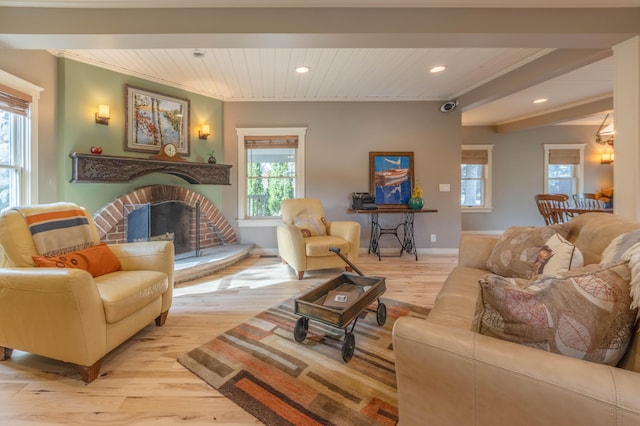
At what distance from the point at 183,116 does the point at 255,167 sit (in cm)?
127

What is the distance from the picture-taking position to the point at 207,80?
384 centimetres

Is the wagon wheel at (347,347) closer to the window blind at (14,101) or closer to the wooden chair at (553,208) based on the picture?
the window blind at (14,101)

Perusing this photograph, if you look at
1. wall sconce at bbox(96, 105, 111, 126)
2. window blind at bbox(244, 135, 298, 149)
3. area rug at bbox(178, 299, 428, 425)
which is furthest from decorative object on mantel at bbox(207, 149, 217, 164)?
area rug at bbox(178, 299, 428, 425)

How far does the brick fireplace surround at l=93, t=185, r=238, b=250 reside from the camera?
3277mm

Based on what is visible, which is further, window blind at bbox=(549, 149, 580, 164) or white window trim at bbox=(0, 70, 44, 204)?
window blind at bbox=(549, 149, 580, 164)

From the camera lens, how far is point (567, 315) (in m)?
0.78

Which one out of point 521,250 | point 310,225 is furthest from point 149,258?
point 521,250

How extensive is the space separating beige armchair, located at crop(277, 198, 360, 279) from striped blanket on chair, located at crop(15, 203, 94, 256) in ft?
6.38

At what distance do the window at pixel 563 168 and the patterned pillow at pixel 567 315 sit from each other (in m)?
7.04

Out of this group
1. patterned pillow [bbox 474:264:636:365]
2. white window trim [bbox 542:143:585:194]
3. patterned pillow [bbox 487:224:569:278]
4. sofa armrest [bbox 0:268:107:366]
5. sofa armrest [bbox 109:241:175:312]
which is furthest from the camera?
white window trim [bbox 542:143:585:194]

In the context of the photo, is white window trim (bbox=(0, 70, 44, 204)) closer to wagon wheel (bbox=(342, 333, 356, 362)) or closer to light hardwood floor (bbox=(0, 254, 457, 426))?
light hardwood floor (bbox=(0, 254, 457, 426))

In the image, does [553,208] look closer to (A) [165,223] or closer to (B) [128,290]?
(B) [128,290]

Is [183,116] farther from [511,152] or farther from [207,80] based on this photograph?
[511,152]

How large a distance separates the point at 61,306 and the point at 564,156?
8.55 meters
